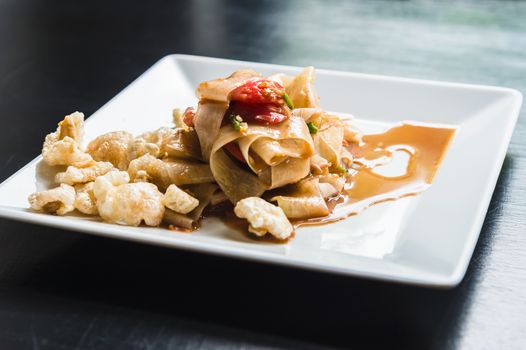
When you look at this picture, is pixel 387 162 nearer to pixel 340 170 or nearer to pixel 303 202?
pixel 340 170

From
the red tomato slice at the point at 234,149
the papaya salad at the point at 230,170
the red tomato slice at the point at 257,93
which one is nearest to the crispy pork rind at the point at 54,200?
the papaya salad at the point at 230,170

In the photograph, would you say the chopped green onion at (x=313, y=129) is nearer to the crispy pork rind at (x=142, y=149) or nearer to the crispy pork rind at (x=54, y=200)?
the crispy pork rind at (x=142, y=149)

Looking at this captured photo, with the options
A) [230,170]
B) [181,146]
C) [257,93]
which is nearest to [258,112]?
[257,93]

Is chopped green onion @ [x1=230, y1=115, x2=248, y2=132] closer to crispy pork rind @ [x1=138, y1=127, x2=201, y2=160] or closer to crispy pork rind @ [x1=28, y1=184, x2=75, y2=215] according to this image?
crispy pork rind @ [x1=138, y1=127, x2=201, y2=160]

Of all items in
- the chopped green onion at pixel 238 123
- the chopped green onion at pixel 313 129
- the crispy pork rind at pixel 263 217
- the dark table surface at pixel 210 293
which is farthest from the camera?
the chopped green onion at pixel 313 129

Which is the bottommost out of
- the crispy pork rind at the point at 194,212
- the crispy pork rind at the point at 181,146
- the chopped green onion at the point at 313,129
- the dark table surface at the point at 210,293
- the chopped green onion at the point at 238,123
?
the dark table surface at the point at 210,293

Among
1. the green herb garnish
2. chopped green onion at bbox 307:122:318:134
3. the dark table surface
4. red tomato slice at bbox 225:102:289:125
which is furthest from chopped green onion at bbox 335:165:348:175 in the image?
the dark table surface

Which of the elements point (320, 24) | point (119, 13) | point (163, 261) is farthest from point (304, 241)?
point (119, 13)
